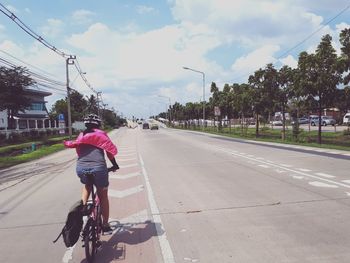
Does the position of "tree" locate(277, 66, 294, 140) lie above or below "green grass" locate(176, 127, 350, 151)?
above

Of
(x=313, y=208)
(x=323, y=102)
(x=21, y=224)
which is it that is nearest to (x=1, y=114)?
(x=323, y=102)

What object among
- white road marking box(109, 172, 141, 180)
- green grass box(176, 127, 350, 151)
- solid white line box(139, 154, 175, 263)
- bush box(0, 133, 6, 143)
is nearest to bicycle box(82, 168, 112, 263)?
solid white line box(139, 154, 175, 263)

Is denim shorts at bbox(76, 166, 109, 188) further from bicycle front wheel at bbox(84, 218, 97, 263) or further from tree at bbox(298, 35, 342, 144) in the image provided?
tree at bbox(298, 35, 342, 144)

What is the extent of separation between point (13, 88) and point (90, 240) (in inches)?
1987

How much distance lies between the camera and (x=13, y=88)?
5184cm

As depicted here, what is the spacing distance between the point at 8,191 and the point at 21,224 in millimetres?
4835

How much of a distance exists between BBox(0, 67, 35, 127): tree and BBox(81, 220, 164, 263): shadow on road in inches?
1831

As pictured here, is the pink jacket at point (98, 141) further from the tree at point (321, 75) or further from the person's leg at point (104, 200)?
the tree at point (321, 75)

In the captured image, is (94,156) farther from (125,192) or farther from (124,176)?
(124,176)

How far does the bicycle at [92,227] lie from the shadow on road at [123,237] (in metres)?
0.19

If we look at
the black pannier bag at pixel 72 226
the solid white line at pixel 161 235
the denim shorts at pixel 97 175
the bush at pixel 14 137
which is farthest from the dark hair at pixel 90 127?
the bush at pixel 14 137

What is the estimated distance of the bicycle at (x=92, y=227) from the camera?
17.2 ft

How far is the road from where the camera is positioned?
18.3 feet

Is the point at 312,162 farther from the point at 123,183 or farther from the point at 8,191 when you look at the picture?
the point at 8,191
